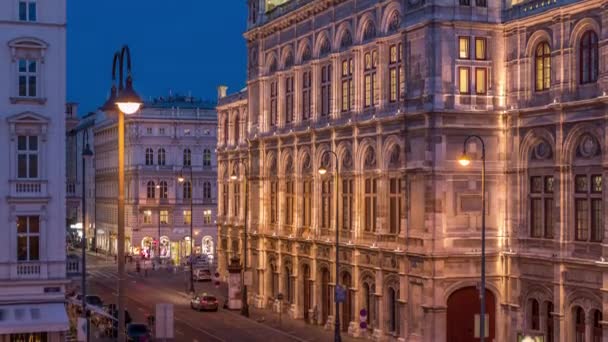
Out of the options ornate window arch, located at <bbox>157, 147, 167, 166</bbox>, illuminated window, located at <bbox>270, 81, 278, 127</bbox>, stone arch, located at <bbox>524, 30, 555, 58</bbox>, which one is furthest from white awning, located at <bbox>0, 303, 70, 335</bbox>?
ornate window arch, located at <bbox>157, 147, 167, 166</bbox>

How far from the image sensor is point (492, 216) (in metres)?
50.8

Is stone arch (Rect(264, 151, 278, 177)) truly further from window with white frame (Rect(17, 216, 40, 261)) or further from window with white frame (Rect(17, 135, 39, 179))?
window with white frame (Rect(17, 216, 40, 261))

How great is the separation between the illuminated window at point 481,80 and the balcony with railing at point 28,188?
A: 21.7 m

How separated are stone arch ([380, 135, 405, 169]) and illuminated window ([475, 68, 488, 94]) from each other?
5.29m

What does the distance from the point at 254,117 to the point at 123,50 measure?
166 ft

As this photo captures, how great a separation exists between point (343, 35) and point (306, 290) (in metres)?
16.7

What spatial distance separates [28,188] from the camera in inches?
1634

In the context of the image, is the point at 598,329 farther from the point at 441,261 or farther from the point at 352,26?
the point at 352,26

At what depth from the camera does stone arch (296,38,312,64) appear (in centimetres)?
6725

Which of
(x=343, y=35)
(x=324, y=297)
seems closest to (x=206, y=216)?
(x=324, y=297)

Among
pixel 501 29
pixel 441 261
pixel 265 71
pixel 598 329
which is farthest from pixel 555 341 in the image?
pixel 265 71

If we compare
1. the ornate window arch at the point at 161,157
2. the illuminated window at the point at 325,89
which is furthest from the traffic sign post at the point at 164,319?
the ornate window arch at the point at 161,157

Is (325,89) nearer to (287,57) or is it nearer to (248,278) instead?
(287,57)

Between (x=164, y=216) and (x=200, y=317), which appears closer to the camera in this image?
(x=200, y=317)
